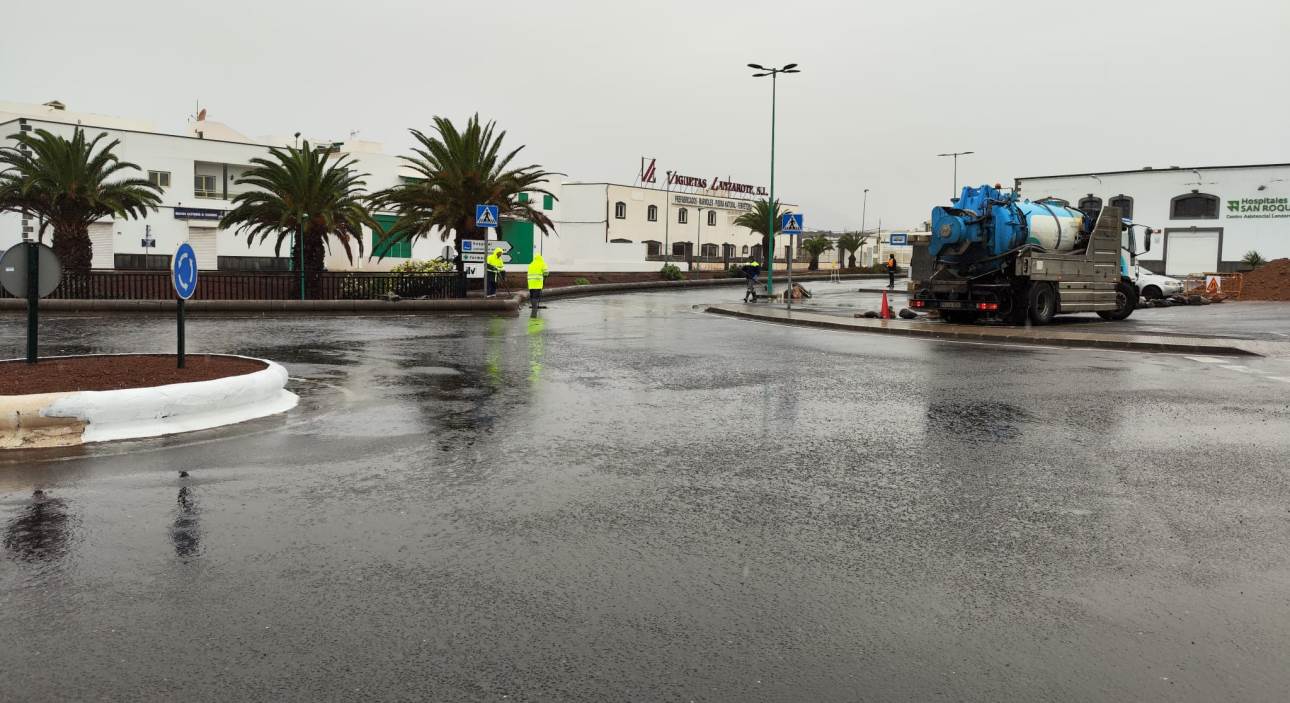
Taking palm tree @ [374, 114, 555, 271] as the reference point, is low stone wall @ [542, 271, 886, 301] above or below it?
below

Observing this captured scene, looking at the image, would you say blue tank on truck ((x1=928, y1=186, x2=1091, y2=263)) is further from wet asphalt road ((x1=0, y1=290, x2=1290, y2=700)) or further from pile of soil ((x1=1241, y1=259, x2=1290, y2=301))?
pile of soil ((x1=1241, y1=259, x2=1290, y2=301))

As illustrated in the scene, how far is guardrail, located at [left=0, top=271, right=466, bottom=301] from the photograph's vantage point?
2614 centimetres

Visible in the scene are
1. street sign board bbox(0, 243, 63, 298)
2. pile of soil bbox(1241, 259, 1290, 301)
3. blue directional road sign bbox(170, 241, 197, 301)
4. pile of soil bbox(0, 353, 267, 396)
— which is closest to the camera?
pile of soil bbox(0, 353, 267, 396)

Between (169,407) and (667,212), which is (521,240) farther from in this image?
(169,407)

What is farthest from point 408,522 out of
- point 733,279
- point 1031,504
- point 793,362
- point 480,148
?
point 733,279

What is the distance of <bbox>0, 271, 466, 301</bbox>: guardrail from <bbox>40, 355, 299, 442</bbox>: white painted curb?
715 inches

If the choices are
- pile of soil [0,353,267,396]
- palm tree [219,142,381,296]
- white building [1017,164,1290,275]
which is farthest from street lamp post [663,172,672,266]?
pile of soil [0,353,267,396]

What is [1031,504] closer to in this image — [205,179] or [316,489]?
[316,489]

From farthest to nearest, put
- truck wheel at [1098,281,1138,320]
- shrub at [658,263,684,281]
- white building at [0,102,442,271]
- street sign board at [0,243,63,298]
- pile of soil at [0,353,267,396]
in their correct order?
white building at [0,102,442,271] < shrub at [658,263,684,281] < truck wheel at [1098,281,1138,320] < street sign board at [0,243,63,298] < pile of soil at [0,353,267,396]

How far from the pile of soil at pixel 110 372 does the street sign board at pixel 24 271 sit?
84cm

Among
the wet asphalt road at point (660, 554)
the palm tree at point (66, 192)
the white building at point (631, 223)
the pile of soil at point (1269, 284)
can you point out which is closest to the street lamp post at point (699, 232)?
the white building at point (631, 223)

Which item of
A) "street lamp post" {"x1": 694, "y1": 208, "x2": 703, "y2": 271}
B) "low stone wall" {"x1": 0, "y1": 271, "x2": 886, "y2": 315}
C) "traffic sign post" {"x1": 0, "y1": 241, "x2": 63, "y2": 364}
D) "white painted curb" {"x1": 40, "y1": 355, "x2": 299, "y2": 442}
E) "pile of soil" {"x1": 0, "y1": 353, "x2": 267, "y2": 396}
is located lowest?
"white painted curb" {"x1": 40, "y1": 355, "x2": 299, "y2": 442}

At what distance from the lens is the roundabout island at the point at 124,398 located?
8023 mm

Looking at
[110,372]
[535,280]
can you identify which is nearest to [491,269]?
[535,280]
